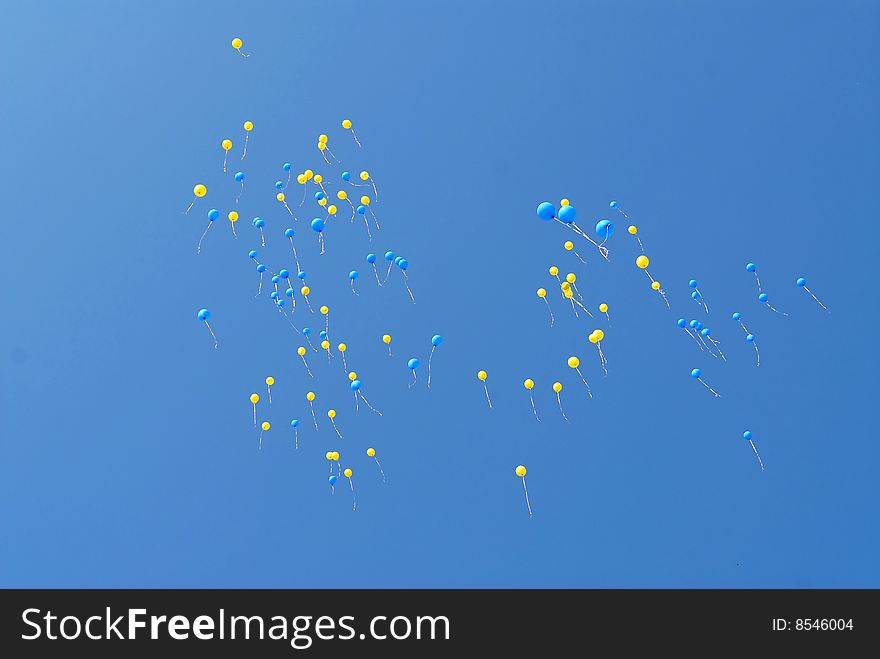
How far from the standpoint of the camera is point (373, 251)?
121 inches

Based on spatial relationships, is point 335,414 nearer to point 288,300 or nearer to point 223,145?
point 288,300

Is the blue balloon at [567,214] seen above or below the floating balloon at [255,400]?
above

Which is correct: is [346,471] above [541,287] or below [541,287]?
below

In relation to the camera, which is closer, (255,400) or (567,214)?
(567,214)

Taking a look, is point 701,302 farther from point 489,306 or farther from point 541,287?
point 489,306

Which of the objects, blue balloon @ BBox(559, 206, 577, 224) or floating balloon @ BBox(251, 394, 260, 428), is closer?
blue balloon @ BBox(559, 206, 577, 224)

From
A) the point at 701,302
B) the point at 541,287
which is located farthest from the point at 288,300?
the point at 701,302

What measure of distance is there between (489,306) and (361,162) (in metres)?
0.72

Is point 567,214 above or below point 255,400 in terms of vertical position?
above

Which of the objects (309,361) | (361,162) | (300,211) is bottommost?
(309,361)

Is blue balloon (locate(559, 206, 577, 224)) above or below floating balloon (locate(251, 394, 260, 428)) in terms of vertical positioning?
above

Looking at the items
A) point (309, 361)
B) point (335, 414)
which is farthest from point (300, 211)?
point (335, 414)

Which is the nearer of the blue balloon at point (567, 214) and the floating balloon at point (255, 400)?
the blue balloon at point (567, 214)
